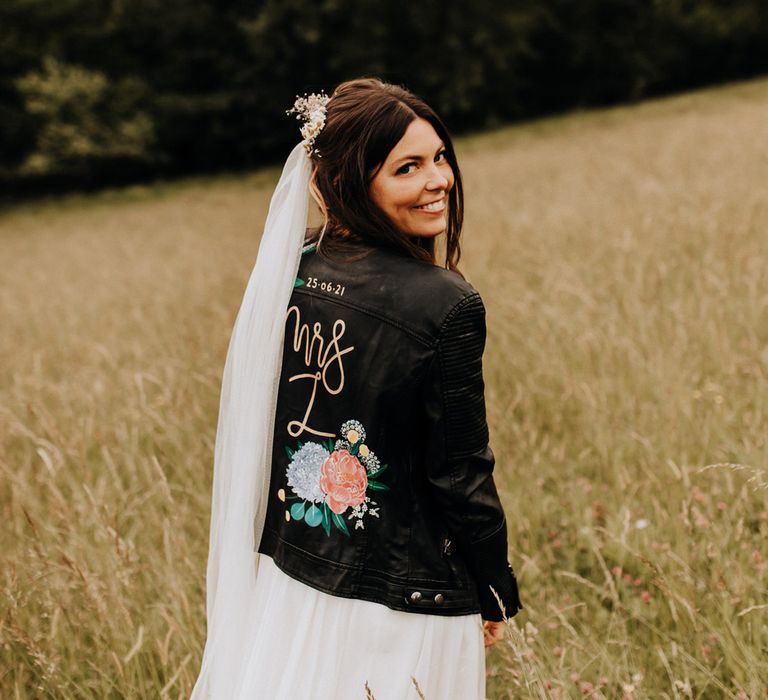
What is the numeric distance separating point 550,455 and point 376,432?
179 centimetres

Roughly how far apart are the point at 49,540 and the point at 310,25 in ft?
85.4

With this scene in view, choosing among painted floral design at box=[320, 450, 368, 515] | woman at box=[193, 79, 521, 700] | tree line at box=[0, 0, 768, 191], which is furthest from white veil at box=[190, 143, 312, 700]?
tree line at box=[0, 0, 768, 191]

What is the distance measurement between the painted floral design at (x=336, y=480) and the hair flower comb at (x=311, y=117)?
2.20ft

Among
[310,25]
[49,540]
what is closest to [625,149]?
[49,540]

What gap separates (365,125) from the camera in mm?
Answer: 1594

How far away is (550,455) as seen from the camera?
3170 mm

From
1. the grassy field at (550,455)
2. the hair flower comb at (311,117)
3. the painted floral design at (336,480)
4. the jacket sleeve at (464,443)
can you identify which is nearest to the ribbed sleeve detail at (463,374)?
the jacket sleeve at (464,443)

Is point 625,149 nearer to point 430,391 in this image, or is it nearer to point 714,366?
point 714,366

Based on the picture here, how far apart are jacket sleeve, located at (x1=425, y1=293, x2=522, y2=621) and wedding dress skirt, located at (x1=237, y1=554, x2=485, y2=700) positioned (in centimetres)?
16

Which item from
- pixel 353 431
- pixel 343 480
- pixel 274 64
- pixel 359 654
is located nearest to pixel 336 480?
pixel 343 480

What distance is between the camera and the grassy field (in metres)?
2.14

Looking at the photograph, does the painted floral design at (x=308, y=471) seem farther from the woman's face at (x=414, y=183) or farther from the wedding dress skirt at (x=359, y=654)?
the woman's face at (x=414, y=183)

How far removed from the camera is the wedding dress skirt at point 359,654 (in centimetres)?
158

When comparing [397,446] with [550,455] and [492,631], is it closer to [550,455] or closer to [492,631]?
[492,631]
